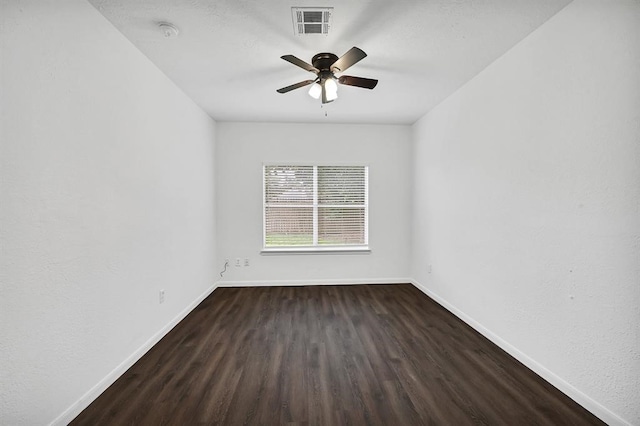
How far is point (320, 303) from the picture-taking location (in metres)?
3.46

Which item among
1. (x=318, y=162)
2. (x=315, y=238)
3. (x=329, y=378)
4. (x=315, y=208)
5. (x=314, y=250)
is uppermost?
(x=318, y=162)

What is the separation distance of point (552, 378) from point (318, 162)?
11.6 feet

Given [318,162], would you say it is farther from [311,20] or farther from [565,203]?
[565,203]

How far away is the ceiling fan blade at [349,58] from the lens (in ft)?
5.94

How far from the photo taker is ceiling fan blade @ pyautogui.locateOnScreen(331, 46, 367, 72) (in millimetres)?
1812

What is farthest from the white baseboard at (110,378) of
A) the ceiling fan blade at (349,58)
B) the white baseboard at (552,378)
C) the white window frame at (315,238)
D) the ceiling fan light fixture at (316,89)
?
the white baseboard at (552,378)

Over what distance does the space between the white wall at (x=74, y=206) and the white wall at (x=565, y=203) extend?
3130 millimetres

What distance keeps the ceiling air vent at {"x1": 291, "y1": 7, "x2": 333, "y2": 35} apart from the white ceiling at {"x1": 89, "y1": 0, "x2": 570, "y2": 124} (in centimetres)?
4

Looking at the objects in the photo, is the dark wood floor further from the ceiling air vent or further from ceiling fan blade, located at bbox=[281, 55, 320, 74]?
the ceiling air vent

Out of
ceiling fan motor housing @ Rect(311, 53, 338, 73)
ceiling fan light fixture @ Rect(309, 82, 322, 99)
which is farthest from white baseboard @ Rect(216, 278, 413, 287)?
ceiling fan motor housing @ Rect(311, 53, 338, 73)

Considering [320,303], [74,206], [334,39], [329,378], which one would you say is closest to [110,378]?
[74,206]

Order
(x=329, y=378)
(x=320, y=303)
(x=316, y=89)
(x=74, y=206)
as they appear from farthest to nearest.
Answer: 1. (x=320, y=303)
2. (x=316, y=89)
3. (x=329, y=378)
4. (x=74, y=206)

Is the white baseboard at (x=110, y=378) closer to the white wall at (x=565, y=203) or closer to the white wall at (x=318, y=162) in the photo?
the white wall at (x=318, y=162)

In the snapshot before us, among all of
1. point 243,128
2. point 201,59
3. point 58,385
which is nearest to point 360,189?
point 243,128
